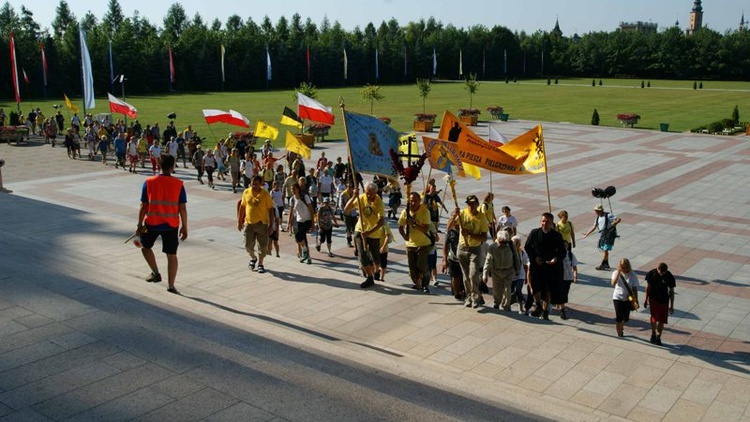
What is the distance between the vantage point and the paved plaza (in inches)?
275

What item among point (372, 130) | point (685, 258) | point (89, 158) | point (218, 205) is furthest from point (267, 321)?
point (89, 158)

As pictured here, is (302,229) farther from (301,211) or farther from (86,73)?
(86,73)

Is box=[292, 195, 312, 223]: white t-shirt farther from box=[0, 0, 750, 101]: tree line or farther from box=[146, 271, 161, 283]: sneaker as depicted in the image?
box=[0, 0, 750, 101]: tree line

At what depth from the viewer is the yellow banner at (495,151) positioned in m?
12.4

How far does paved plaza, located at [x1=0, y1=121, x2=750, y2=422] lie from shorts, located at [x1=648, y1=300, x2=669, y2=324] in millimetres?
410

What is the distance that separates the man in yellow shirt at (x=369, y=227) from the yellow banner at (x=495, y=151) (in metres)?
1.74

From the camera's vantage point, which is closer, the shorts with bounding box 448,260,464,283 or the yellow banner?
the shorts with bounding box 448,260,464,283

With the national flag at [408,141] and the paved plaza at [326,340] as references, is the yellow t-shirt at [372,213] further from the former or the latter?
the national flag at [408,141]

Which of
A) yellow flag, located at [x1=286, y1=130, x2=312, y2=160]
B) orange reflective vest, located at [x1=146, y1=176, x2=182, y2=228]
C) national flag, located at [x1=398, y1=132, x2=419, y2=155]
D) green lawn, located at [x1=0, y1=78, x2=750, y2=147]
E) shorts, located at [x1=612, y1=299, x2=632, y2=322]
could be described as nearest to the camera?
orange reflective vest, located at [x1=146, y1=176, x2=182, y2=228]

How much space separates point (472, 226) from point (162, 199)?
15.1 feet

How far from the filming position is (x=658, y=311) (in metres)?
9.96

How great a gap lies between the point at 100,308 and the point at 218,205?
1139cm

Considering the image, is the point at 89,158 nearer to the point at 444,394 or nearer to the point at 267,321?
the point at 267,321

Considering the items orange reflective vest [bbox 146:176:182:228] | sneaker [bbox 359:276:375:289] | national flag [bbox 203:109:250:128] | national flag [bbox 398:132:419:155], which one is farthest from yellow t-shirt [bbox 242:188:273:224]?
national flag [bbox 203:109:250:128]
